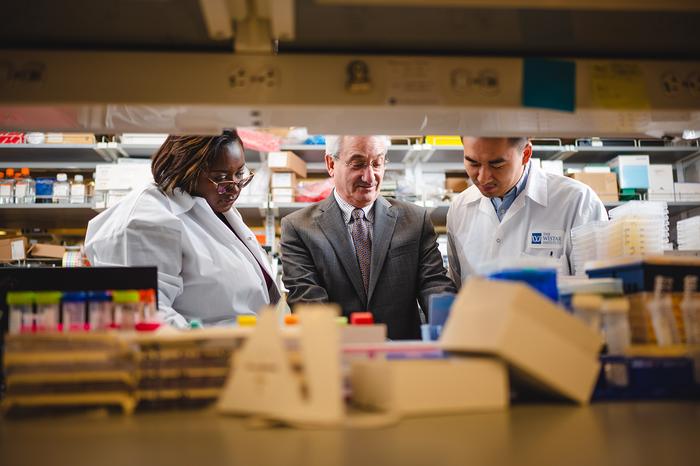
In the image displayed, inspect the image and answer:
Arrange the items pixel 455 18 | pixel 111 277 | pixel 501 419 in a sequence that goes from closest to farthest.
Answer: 1. pixel 501 419
2. pixel 455 18
3. pixel 111 277

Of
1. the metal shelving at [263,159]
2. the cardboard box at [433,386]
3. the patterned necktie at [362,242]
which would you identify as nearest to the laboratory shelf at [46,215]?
the metal shelving at [263,159]

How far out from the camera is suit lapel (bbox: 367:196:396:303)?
2.26 meters

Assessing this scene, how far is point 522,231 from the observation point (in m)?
2.34

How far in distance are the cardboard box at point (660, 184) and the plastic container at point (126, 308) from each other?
3993mm

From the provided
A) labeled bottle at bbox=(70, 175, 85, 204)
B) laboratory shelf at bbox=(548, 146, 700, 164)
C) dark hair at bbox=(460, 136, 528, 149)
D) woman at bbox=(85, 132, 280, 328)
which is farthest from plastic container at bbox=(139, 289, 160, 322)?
laboratory shelf at bbox=(548, 146, 700, 164)

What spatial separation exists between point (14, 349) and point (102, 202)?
3306 millimetres

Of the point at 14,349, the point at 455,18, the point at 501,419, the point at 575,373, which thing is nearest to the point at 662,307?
the point at 575,373

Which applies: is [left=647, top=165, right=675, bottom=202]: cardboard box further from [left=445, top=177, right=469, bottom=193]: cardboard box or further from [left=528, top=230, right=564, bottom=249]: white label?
[left=528, top=230, right=564, bottom=249]: white label

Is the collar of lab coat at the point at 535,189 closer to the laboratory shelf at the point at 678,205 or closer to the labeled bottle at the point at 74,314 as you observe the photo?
the labeled bottle at the point at 74,314

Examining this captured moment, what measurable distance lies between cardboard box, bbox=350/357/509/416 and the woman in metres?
0.97

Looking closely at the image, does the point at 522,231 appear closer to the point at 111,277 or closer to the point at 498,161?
the point at 498,161

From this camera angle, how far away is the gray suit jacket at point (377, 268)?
226 centimetres

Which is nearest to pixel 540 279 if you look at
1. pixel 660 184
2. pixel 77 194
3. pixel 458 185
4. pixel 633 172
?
pixel 458 185

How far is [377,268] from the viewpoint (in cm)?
227
